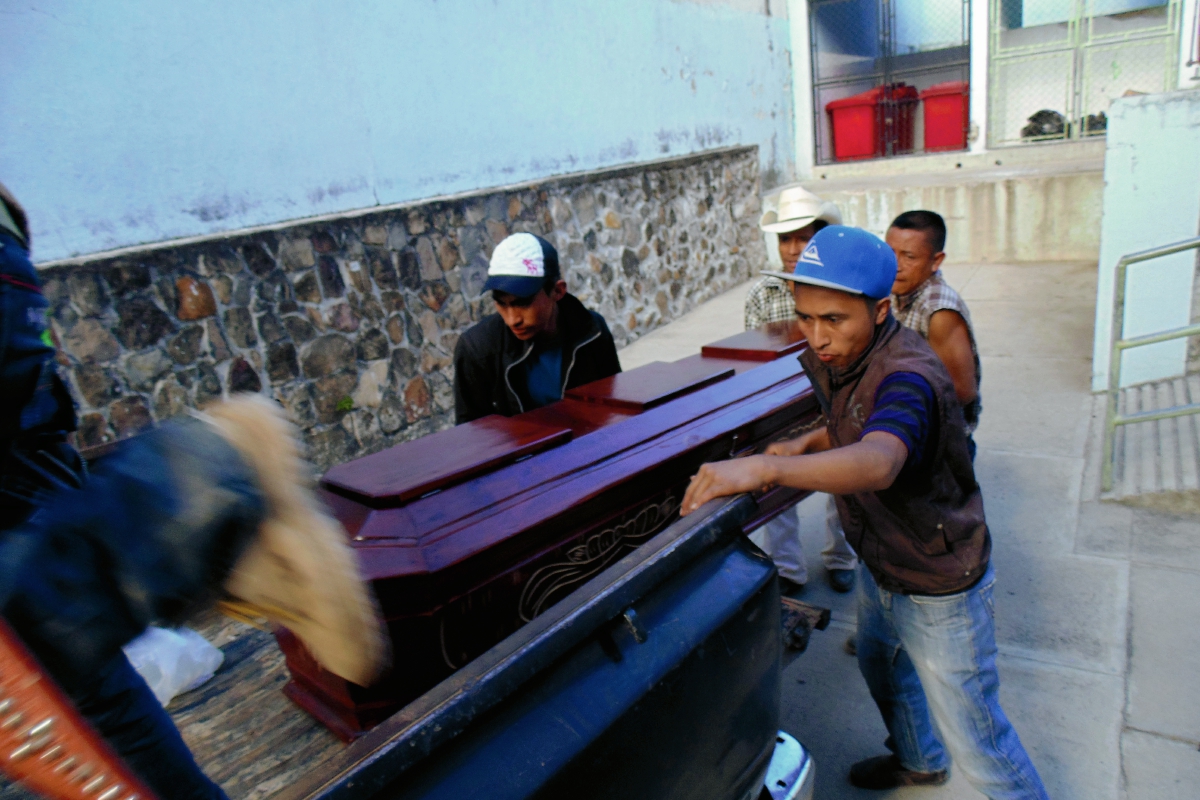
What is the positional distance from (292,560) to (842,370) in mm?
1295

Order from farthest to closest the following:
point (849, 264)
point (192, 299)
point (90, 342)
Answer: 1. point (192, 299)
2. point (90, 342)
3. point (849, 264)

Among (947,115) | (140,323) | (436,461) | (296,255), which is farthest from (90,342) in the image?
(947,115)

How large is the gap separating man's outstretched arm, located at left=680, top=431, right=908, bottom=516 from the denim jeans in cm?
102

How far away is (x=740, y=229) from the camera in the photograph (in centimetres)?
964

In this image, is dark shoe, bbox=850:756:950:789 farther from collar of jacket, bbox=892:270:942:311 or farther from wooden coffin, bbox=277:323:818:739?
collar of jacket, bbox=892:270:942:311

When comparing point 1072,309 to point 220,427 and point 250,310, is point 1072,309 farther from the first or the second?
point 220,427

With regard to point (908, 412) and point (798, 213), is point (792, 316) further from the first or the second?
point (908, 412)

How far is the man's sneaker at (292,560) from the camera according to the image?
2.87 feet

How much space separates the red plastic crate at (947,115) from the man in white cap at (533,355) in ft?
34.3

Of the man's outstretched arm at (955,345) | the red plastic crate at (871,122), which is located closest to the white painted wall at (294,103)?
the man's outstretched arm at (955,345)

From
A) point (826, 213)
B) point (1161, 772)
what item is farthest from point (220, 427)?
point (826, 213)

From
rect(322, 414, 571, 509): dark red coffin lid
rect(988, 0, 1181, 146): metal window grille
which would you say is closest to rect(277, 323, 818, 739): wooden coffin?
rect(322, 414, 571, 509): dark red coffin lid

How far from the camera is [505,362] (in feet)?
9.11

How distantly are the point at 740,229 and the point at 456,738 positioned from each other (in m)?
9.19
